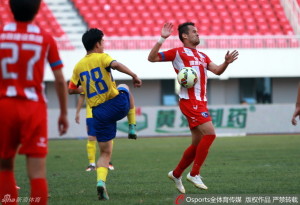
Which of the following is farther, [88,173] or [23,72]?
[88,173]

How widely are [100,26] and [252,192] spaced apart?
21.6 m

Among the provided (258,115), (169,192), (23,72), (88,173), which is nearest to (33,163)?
(23,72)

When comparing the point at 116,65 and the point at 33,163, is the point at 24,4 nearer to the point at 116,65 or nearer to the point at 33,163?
the point at 33,163

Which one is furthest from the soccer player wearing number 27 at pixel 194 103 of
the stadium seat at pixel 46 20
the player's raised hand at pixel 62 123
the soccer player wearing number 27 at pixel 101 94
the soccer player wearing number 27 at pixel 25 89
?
the stadium seat at pixel 46 20

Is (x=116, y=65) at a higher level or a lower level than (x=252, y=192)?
higher

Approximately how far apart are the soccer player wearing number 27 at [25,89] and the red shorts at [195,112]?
3.55m

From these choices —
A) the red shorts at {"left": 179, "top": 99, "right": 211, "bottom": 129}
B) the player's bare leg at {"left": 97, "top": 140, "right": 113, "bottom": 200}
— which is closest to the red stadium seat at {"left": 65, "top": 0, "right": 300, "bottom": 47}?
the red shorts at {"left": 179, "top": 99, "right": 211, "bottom": 129}

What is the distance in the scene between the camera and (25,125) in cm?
541

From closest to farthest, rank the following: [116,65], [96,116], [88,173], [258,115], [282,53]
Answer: [116,65] → [96,116] → [88,173] → [258,115] → [282,53]

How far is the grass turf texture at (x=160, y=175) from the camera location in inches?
323

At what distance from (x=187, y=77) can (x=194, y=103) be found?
0.38m

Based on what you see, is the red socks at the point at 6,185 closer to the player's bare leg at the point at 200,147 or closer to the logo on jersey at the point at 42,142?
the logo on jersey at the point at 42,142

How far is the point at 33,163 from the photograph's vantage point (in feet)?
18.0

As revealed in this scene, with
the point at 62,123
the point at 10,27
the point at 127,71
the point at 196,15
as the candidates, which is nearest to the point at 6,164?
the point at 62,123
